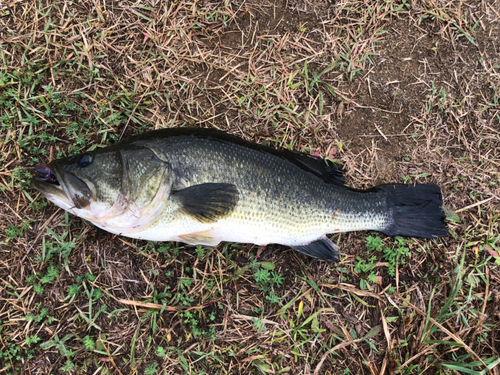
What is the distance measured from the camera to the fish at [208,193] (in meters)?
2.46

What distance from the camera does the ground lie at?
290 centimetres

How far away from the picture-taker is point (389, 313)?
3086mm

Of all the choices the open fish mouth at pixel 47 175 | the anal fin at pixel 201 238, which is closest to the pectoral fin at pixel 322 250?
the anal fin at pixel 201 238

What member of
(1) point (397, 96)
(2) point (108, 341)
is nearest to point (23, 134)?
(2) point (108, 341)

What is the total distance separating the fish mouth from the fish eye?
0.38 ft

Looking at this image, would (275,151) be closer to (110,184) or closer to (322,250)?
(322,250)

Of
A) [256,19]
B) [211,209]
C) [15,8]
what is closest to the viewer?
[211,209]

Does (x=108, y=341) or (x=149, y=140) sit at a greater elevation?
(x=149, y=140)

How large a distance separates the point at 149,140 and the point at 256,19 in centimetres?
176

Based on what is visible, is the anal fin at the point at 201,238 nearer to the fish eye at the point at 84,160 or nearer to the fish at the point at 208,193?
the fish at the point at 208,193

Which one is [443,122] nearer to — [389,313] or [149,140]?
[389,313]

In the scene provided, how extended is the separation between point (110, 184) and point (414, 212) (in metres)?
2.79

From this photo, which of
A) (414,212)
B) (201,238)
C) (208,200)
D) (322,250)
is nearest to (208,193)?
(208,200)

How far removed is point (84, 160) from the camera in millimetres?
2486
